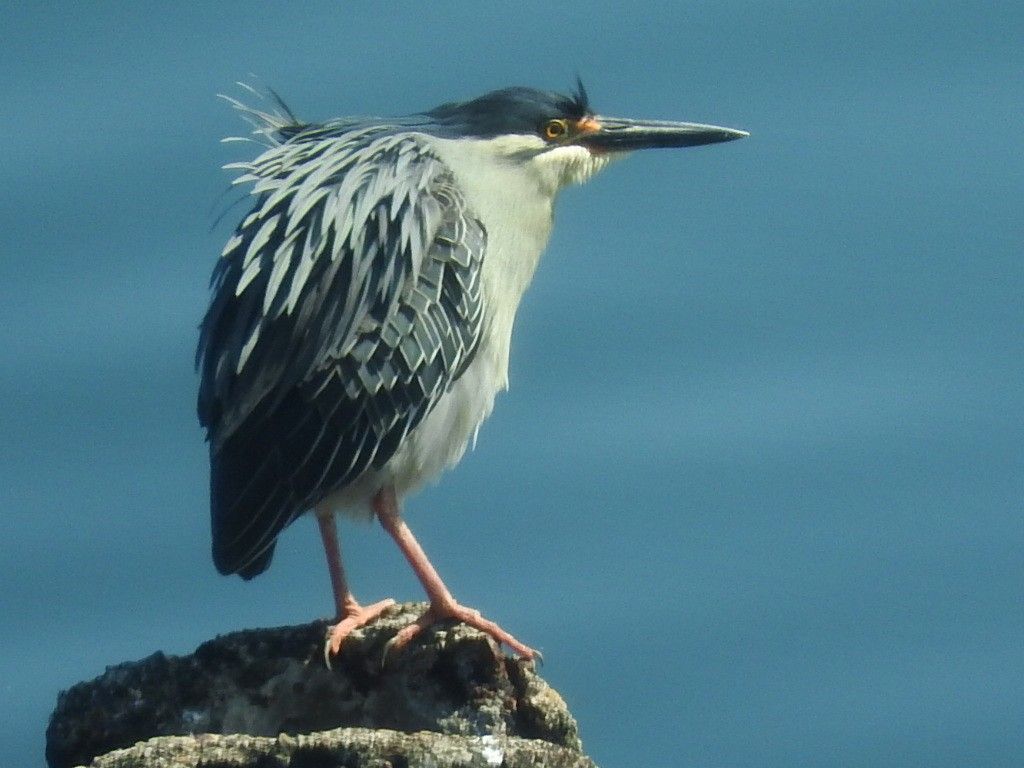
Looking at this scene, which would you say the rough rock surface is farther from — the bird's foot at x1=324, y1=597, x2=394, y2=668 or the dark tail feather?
the dark tail feather

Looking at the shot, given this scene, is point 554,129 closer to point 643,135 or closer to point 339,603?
point 643,135

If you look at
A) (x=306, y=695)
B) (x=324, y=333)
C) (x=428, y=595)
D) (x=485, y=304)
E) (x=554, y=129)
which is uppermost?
(x=554, y=129)

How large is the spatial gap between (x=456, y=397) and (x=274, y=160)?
78 cm

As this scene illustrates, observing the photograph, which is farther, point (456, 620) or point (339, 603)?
point (339, 603)

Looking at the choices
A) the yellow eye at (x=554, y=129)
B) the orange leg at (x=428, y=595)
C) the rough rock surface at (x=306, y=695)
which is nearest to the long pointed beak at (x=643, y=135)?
the yellow eye at (x=554, y=129)

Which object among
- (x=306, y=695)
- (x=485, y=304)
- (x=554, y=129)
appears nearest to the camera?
(x=306, y=695)

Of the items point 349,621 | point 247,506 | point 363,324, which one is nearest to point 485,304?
point 363,324

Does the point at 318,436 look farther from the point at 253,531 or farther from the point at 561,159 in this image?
the point at 561,159

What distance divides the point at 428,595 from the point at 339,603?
249 mm

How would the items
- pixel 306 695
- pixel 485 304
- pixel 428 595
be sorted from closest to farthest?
1. pixel 306 695
2. pixel 428 595
3. pixel 485 304

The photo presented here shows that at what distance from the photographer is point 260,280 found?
5.26 metres

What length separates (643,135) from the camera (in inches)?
241

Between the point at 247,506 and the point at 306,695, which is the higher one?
the point at 247,506

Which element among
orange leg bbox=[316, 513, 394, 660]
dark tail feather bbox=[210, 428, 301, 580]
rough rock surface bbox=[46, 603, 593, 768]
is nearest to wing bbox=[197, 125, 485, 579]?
dark tail feather bbox=[210, 428, 301, 580]
